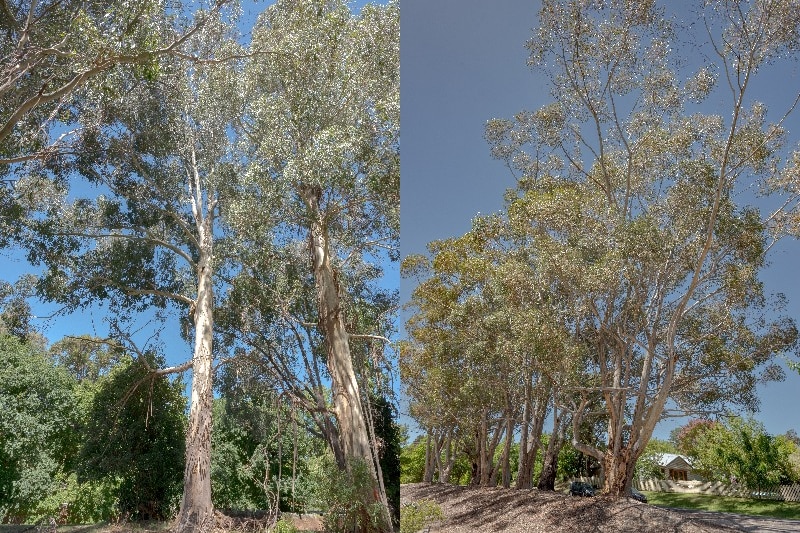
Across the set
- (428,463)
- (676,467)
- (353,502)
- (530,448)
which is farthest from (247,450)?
(676,467)

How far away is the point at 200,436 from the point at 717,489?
11.4 meters

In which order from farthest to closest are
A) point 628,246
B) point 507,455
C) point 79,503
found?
1. point 507,455
2. point 79,503
3. point 628,246

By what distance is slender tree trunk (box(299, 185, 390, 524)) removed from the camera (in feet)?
16.3

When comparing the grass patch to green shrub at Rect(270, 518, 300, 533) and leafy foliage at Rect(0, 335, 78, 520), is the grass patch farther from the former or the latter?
leafy foliage at Rect(0, 335, 78, 520)

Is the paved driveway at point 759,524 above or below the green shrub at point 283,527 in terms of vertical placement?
below

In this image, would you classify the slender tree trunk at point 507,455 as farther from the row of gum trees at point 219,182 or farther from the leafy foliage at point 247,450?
the row of gum trees at point 219,182

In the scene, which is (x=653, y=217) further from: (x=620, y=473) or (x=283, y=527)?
(x=283, y=527)

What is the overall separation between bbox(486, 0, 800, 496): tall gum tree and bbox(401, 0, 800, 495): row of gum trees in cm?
2

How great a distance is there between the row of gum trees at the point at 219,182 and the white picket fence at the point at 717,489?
924 centimetres

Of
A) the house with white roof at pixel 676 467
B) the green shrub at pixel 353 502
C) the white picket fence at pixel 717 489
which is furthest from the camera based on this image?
the house with white roof at pixel 676 467

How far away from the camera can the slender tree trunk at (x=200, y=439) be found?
625 cm

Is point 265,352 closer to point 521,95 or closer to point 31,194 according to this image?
point 31,194

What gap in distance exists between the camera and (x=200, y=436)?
21.6 feet

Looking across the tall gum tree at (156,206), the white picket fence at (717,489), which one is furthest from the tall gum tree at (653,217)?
the white picket fence at (717,489)
